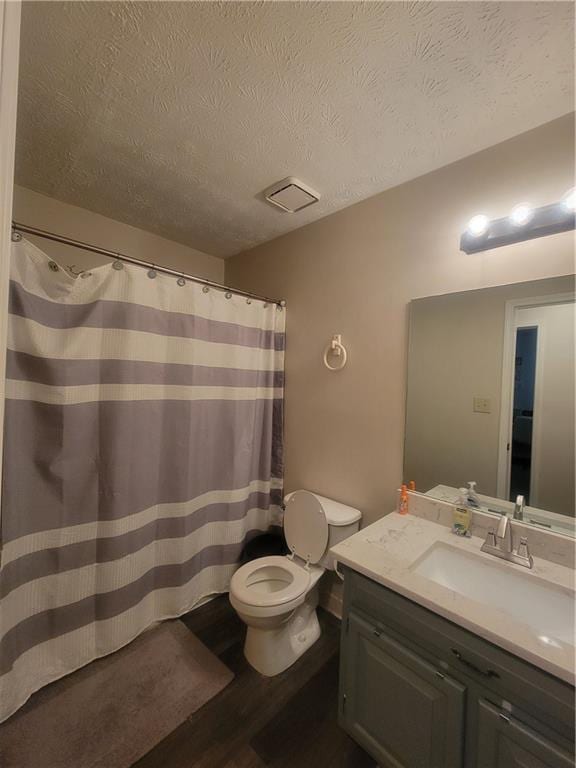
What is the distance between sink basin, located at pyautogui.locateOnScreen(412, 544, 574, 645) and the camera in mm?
987

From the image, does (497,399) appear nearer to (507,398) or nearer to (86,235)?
(507,398)

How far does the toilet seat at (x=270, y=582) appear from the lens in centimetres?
145

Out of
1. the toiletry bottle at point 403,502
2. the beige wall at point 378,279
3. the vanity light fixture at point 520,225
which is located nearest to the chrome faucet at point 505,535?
the toiletry bottle at point 403,502

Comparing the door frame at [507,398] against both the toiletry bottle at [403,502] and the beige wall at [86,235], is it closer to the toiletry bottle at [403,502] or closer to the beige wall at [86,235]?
the toiletry bottle at [403,502]

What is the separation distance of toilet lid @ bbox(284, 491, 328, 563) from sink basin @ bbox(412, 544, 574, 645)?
0.60 meters

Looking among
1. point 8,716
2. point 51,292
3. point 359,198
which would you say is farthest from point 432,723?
point 359,198

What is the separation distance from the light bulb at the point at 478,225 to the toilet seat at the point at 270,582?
1828 mm

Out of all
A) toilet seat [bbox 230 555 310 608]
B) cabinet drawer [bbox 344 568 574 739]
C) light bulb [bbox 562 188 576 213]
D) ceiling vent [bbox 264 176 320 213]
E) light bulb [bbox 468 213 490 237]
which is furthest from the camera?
ceiling vent [bbox 264 176 320 213]

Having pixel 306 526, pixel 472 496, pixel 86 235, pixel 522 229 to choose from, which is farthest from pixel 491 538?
pixel 86 235

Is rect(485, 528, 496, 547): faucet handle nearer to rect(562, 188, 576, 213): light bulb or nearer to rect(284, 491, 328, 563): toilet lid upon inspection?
rect(284, 491, 328, 563): toilet lid

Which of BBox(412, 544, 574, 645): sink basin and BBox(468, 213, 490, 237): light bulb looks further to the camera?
BBox(468, 213, 490, 237): light bulb

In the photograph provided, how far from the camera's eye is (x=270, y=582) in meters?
1.75

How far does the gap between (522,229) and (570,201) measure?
0.15 m

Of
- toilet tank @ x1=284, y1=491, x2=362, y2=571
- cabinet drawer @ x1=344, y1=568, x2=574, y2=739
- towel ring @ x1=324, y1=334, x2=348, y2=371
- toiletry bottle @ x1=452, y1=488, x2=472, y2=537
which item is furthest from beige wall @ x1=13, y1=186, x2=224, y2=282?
toiletry bottle @ x1=452, y1=488, x2=472, y2=537
